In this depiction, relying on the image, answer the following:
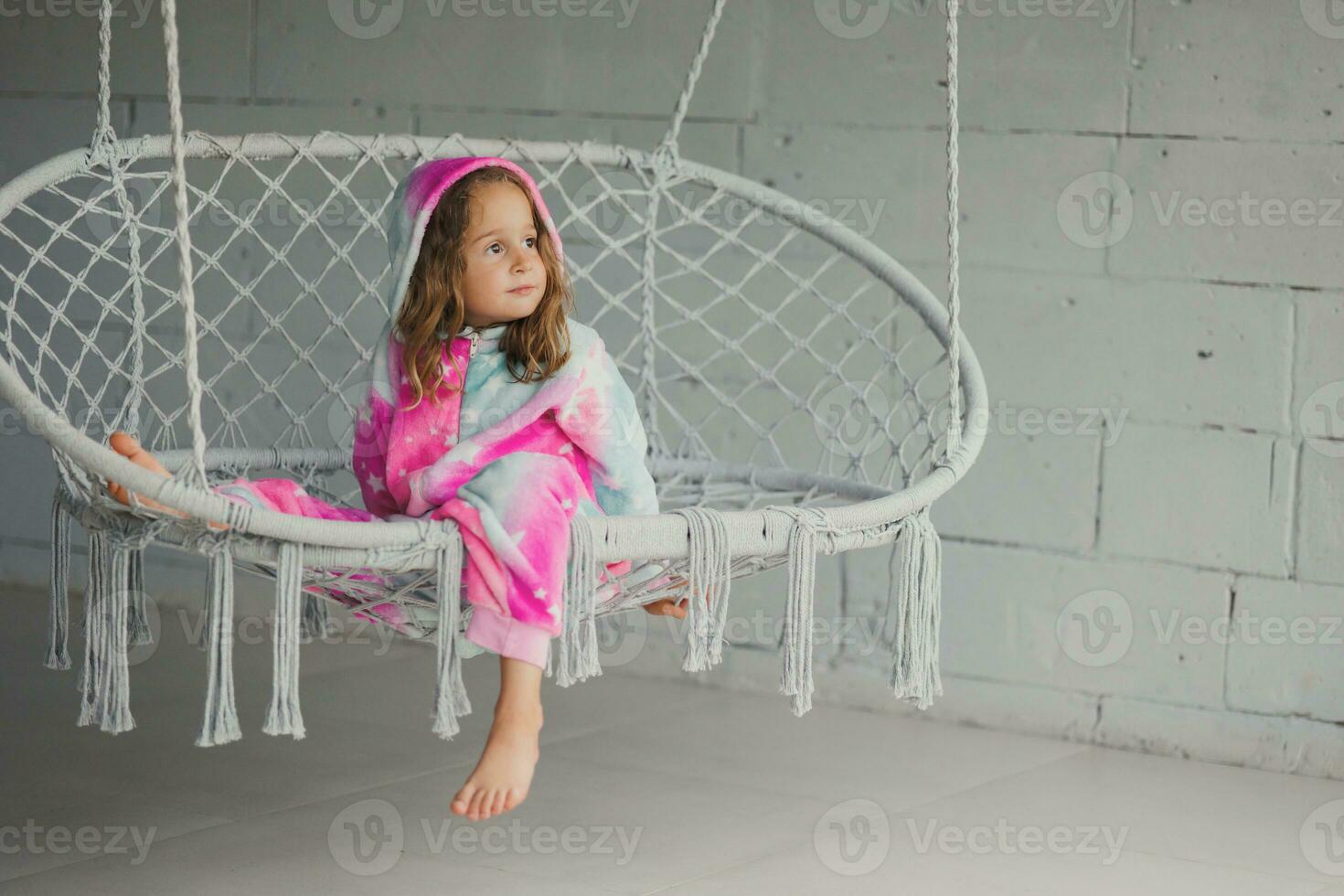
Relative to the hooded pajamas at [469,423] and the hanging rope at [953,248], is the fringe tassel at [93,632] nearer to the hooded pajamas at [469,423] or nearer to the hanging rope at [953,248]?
the hooded pajamas at [469,423]

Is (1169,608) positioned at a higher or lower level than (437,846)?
higher

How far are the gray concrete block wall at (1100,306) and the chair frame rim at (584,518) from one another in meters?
0.41

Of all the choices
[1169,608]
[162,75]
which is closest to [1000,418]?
[1169,608]

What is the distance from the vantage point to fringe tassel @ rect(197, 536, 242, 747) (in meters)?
1.50

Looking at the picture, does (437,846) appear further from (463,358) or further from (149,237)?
(149,237)

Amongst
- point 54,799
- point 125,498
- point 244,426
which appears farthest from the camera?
point 244,426

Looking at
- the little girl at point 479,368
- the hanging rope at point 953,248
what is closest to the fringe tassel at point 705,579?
the little girl at point 479,368

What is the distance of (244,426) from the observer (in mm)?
3176

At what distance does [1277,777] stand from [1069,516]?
0.49 meters

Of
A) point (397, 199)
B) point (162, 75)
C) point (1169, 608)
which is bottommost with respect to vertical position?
point (1169, 608)

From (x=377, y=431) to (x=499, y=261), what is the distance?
25 cm

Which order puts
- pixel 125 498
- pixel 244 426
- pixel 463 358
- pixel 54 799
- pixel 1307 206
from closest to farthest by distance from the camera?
pixel 125 498 → pixel 463 358 → pixel 54 799 → pixel 1307 206 → pixel 244 426

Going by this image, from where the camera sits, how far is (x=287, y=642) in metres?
1.52

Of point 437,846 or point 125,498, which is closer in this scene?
point 125,498
